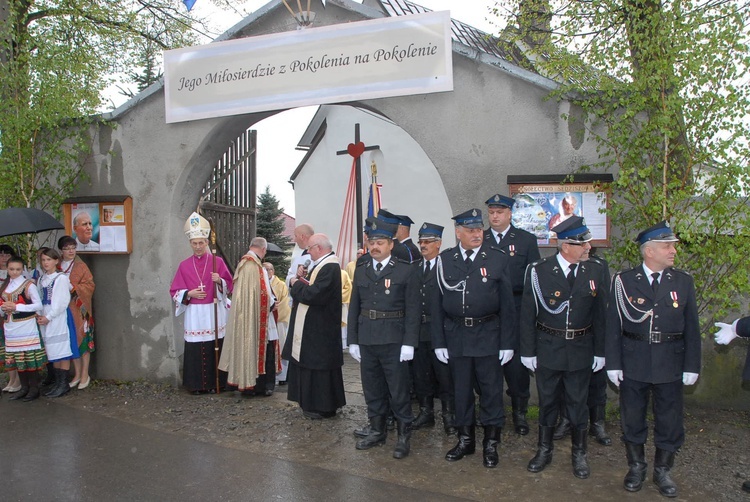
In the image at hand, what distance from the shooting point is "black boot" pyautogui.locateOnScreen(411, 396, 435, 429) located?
19.7 ft

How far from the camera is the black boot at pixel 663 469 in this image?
174 inches

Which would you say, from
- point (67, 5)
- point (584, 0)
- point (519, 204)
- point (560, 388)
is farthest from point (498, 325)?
point (67, 5)

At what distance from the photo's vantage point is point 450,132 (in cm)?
664

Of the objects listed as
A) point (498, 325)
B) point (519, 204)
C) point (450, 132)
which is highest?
point (450, 132)

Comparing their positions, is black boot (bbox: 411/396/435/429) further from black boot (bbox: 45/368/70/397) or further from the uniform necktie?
black boot (bbox: 45/368/70/397)

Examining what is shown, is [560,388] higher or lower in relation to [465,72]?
lower

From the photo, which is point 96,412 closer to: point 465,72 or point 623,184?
point 465,72

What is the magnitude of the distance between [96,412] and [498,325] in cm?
434

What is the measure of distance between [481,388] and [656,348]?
52.5 inches

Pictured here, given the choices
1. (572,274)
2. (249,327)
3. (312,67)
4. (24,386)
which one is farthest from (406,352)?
(24,386)

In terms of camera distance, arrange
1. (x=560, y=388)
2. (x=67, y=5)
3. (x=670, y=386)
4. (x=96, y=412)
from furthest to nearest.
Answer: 1. (x=67, y=5)
2. (x=96, y=412)
3. (x=560, y=388)
4. (x=670, y=386)

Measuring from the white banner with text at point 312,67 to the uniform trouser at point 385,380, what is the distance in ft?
8.94

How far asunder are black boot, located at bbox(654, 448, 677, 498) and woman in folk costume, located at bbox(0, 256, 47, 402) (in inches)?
244

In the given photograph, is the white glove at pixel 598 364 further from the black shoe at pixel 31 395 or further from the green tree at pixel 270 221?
the green tree at pixel 270 221
